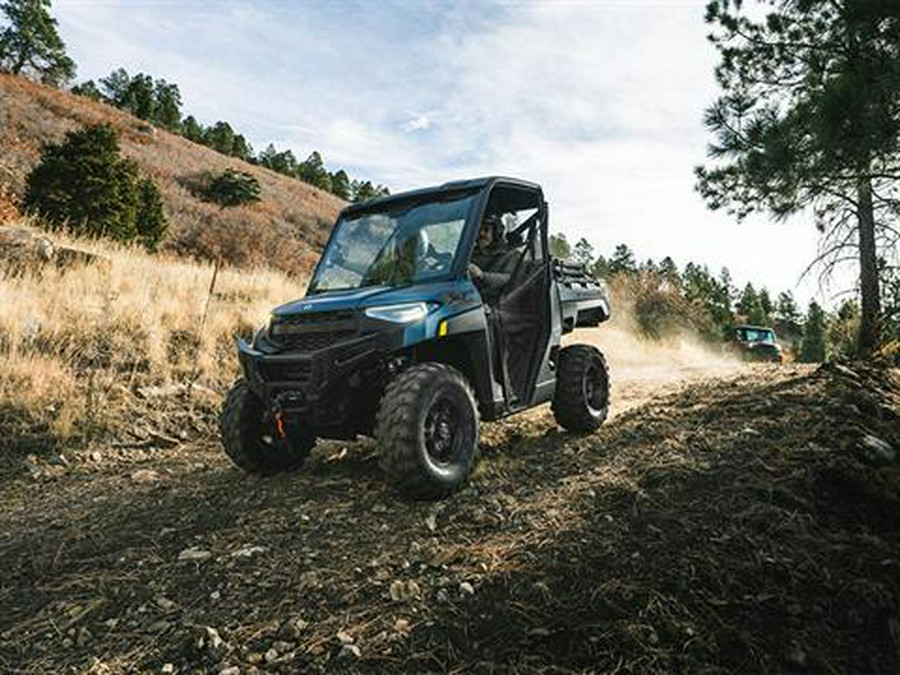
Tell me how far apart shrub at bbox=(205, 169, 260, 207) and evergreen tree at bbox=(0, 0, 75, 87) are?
23.9 m

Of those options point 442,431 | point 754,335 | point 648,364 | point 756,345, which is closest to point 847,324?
point 648,364

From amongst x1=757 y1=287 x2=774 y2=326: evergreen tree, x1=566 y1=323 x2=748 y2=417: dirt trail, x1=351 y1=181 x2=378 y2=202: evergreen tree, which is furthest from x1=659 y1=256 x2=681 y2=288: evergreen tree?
x1=757 y1=287 x2=774 y2=326: evergreen tree

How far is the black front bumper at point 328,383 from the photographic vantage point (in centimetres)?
374

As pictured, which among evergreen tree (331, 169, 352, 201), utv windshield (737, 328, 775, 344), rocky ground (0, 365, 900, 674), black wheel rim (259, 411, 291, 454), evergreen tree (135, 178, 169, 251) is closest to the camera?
rocky ground (0, 365, 900, 674)

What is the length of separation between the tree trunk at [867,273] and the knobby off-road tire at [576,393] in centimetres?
558

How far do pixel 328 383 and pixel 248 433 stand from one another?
3.75 ft

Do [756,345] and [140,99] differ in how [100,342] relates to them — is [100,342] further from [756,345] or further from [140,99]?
[140,99]

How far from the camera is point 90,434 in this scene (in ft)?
19.7

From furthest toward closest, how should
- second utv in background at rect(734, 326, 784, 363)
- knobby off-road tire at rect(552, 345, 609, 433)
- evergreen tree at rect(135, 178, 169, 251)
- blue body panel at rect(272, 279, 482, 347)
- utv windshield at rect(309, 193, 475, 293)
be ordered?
second utv in background at rect(734, 326, 784, 363)
evergreen tree at rect(135, 178, 169, 251)
knobby off-road tire at rect(552, 345, 609, 433)
utv windshield at rect(309, 193, 475, 293)
blue body panel at rect(272, 279, 482, 347)

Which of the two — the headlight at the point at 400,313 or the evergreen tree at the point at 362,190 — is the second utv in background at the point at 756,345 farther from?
the evergreen tree at the point at 362,190

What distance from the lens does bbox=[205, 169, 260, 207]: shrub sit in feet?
109

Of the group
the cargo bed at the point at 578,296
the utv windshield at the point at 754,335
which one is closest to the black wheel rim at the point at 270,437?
the cargo bed at the point at 578,296

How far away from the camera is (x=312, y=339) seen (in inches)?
159

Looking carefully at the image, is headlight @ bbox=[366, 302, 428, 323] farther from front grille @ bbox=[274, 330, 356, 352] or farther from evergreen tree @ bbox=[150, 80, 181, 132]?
evergreen tree @ bbox=[150, 80, 181, 132]
